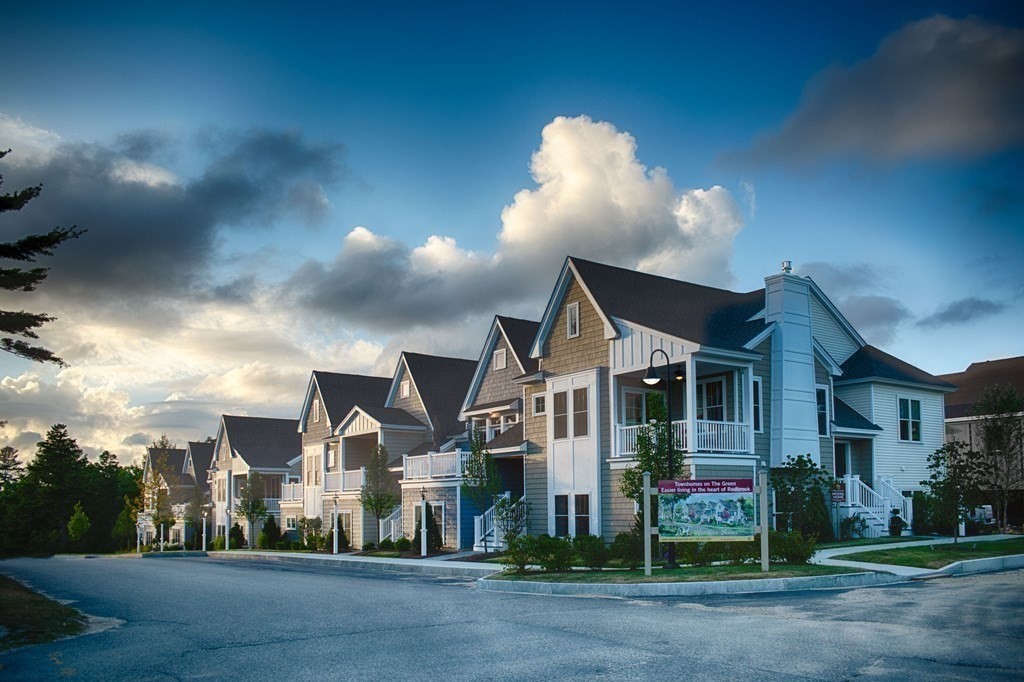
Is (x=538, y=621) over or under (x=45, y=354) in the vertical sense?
under

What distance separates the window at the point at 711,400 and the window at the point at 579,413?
13.4 ft

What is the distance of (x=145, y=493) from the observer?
7206cm

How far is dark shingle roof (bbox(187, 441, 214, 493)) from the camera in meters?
80.6

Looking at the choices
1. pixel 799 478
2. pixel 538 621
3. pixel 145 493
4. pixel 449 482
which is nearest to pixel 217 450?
pixel 145 493

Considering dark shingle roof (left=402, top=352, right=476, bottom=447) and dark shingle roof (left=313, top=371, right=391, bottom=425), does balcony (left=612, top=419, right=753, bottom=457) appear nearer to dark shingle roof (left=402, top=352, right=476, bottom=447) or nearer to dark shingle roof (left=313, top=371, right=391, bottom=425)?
dark shingle roof (left=402, top=352, right=476, bottom=447)

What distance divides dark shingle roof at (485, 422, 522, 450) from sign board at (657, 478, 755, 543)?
610 inches

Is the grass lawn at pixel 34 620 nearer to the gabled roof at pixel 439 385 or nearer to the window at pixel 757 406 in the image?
the window at pixel 757 406

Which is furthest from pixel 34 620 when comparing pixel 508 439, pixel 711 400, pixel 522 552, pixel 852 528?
pixel 852 528

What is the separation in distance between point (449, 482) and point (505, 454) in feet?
10.8

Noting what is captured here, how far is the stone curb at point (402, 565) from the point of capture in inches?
1107

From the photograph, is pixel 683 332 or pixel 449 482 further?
pixel 449 482

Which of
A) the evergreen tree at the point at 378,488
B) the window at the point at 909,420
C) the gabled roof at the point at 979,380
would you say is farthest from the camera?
the gabled roof at the point at 979,380

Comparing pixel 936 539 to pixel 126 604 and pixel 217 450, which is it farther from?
pixel 217 450

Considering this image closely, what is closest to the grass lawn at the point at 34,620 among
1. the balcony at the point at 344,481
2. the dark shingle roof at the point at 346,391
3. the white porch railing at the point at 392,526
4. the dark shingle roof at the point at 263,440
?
the white porch railing at the point at 392,526
